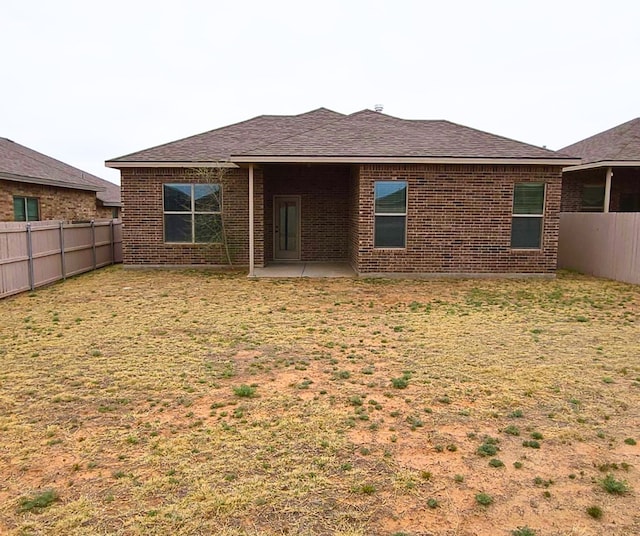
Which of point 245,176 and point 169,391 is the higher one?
point 245,176

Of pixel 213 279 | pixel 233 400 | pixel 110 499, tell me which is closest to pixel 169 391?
pixel 233 400

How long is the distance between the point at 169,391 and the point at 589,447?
364 centimetres

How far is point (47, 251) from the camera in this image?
38.4 ft

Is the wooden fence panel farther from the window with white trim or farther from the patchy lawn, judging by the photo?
the window with white trim

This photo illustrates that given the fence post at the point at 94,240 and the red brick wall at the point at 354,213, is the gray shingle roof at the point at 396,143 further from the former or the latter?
the fence post at the point at 94,240

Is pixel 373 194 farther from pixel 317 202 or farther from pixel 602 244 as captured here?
pixel 602 244

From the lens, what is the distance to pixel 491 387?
4902 millimetres

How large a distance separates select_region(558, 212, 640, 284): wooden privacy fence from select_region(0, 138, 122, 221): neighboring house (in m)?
16.7

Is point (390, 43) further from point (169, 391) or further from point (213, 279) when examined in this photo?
point (169, 391)

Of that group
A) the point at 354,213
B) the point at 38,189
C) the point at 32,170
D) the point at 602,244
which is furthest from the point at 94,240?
the point at 602,244

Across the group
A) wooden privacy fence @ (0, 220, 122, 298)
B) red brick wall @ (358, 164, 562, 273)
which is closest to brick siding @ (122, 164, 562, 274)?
red brick wall @ (358, 164, 562, 273)

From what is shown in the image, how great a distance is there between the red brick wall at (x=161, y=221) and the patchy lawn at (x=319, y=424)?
243 inches

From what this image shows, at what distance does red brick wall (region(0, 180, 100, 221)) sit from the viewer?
48.8ft

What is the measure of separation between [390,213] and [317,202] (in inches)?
141
